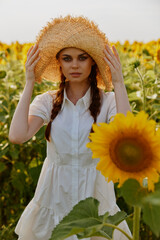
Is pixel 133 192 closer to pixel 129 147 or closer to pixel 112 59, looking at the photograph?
pixel 129 147

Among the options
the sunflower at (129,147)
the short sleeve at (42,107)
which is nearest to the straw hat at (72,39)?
→ the short sleeve at (42,107)

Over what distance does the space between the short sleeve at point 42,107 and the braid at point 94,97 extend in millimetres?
184

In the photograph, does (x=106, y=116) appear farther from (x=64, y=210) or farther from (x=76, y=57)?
(x=64, y=210)

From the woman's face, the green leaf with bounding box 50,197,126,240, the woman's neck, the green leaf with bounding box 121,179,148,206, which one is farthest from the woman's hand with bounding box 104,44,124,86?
the green leaf with bounding box 121,179,148,206

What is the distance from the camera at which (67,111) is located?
63.2 inches

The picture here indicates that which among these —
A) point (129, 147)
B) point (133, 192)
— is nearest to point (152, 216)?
point (133, 192)

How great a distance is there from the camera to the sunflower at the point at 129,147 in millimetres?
773

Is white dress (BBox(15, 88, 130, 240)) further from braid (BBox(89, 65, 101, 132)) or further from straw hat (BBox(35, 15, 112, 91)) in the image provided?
straw hat (BBox(35, 15, 112, 91))

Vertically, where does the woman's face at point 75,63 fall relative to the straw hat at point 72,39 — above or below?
below

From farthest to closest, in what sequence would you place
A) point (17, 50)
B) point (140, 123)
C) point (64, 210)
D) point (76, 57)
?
point (17, 50) < point (64, 210) < point (76, 57) < point (140, 123)

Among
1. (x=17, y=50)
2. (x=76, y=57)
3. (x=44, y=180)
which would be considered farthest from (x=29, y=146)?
(x=17, y=50)

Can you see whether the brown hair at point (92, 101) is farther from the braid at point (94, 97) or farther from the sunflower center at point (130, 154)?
the sunflower center at point (130, 154)

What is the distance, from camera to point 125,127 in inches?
30.7

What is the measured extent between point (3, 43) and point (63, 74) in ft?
10.7
